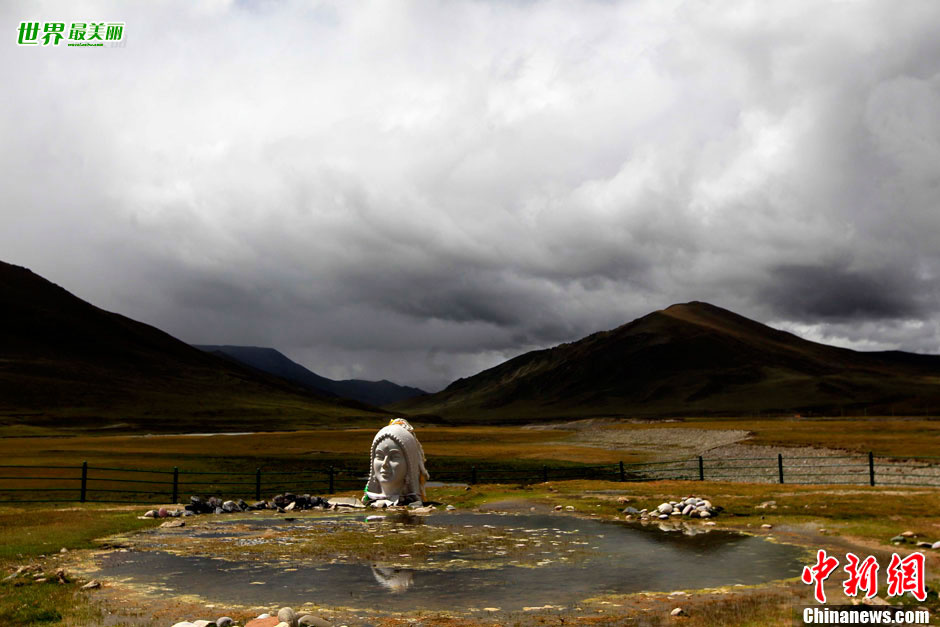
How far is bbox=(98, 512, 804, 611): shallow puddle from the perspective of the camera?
1278 cm

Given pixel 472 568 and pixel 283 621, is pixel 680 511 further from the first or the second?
pixel 283 621

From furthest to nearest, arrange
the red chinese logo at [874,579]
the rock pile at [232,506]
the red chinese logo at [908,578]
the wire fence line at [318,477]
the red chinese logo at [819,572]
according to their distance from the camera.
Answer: the wire fence line at [318,477], the rock pile at [232,506], the red chinese logo at [819,572], the red chinese logo at [874,579], the red chinese logo at [908,578]

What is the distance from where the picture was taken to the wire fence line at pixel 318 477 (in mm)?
35062

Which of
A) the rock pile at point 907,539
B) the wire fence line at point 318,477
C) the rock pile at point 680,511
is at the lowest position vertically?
the wire fence line at point 318,477

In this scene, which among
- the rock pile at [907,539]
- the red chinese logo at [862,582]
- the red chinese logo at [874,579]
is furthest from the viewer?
the rock pile at [907,539]

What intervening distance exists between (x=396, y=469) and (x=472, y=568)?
537 inches

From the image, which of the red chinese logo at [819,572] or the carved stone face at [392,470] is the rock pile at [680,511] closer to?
the red chinese logo at [819,572]

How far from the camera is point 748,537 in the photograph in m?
19.3

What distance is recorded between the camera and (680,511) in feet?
78.9

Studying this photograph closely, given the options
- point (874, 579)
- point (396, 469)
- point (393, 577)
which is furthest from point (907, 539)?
point (396, 469)

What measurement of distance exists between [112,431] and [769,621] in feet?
474

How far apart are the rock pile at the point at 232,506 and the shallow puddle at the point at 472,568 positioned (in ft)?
12.6

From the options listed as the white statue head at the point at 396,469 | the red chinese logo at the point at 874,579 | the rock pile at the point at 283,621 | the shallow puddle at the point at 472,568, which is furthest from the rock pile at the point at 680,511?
the rock pile at the point at 283,621

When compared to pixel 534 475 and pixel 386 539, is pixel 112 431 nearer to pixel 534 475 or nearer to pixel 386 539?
pixel 534 475
